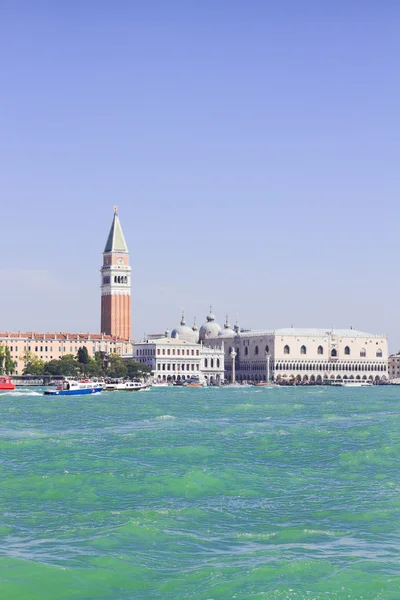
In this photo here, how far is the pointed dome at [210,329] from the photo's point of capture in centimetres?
14862

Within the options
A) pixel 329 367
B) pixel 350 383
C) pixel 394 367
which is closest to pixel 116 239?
pixel 329 367

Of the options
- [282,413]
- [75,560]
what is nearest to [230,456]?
[75,560]

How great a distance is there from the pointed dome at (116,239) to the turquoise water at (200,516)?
107921 millimetres

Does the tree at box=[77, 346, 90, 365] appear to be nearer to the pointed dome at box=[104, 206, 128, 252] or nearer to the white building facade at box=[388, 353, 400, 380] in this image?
the pointed dome at box=[104, 206, 128, 252]

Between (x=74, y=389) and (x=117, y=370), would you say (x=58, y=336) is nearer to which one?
(x=117, y=370)

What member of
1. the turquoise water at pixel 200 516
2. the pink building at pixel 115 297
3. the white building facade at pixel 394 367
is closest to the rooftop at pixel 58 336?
the pink building at pixel 115 297

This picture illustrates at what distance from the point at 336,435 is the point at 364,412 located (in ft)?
54.1

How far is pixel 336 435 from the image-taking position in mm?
33875

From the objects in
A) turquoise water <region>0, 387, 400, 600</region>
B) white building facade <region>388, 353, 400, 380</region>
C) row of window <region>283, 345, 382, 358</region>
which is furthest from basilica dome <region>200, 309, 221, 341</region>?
turquoise water <region>0, 387, 400, 600</region>

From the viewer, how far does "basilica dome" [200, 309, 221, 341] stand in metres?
149

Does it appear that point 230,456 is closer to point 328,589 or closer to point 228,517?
point 228,517

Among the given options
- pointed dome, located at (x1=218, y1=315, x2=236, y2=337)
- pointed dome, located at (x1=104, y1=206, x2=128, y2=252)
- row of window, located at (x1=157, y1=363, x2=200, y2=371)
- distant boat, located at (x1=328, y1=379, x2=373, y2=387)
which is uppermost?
pointed dome, located at (x1=104, y1=206, x2=128, y2=252)

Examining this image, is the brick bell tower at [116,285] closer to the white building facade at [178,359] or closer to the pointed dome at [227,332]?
the white building facade at [178,359]

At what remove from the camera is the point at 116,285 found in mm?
141125
